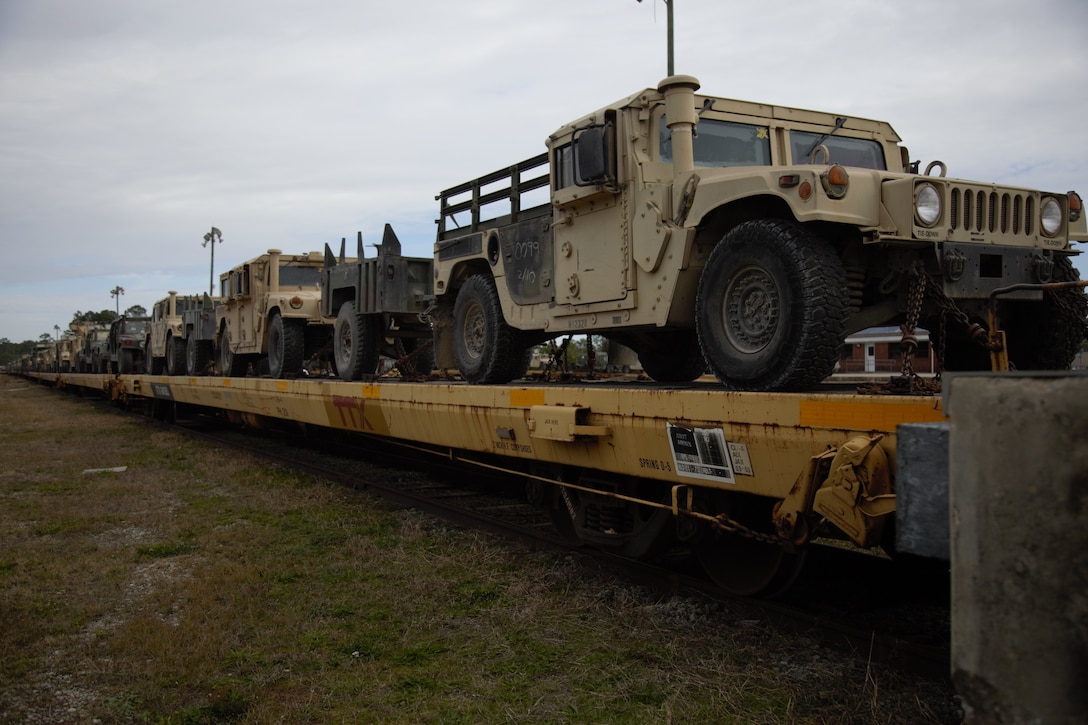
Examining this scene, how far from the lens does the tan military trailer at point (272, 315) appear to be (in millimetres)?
12609

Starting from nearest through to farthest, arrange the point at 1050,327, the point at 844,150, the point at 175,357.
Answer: the point at 1050,327, the point at 844,150, the point at 175,357

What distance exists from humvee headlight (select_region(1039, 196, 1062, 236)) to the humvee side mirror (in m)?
2.47

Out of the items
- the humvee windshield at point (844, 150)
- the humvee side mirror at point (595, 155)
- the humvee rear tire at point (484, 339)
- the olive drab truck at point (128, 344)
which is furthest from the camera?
the olive drab truck at point (128, 344)

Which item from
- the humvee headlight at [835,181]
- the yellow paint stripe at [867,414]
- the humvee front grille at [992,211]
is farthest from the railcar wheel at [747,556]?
the humvee front grille at [992,211]

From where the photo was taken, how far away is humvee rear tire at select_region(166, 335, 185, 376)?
757 inches

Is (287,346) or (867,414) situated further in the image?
(287,346)

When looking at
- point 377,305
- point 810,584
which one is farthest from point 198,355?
point 810,584

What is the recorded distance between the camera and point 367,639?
4.51 meters

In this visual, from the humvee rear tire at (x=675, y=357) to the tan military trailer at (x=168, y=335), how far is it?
13801 mm

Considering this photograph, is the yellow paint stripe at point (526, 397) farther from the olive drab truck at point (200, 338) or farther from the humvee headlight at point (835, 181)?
the olive drab truck at point (200, 338)

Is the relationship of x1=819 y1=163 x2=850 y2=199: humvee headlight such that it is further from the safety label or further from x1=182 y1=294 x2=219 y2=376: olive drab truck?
x1=182 y1=294 x2=219 y2=376: olive drab truck

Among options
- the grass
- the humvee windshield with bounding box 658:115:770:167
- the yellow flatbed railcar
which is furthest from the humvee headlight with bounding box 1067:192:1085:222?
the grass

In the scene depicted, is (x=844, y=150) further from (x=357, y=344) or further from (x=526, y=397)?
(x=357, y=344)

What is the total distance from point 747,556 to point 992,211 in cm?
222
